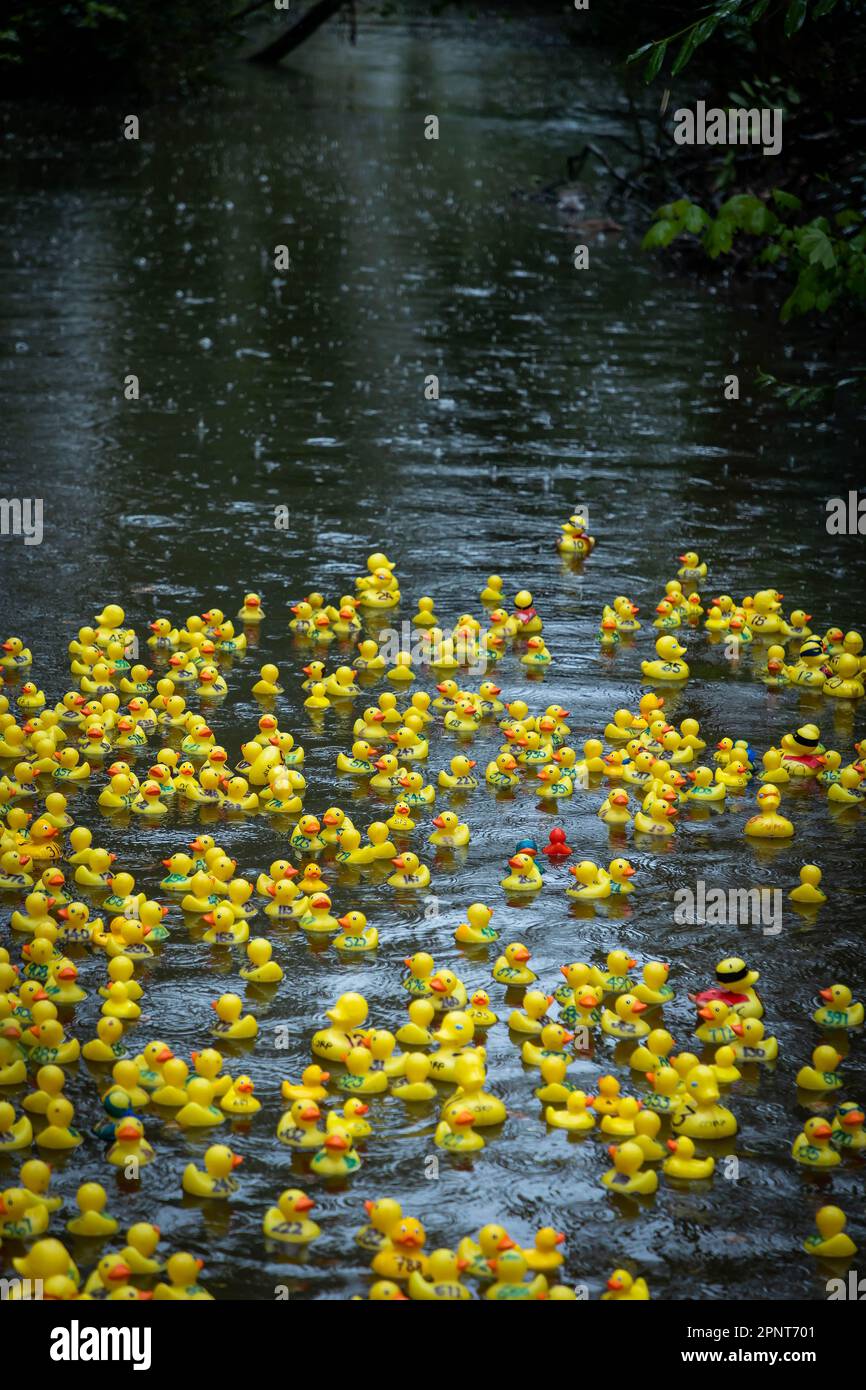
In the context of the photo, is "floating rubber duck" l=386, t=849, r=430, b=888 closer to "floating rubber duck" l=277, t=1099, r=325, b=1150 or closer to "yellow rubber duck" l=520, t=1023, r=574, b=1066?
"yellow rubber duck" l=520, t=1023, r=574, b=1066

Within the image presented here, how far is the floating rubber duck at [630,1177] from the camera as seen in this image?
824 centimetres

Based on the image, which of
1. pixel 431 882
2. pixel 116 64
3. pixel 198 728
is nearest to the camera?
pixel 431 882

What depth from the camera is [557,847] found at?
1132cm

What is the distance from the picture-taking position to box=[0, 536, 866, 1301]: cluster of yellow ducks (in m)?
8.10

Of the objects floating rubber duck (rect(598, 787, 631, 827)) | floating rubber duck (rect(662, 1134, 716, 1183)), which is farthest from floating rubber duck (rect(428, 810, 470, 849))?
floating rubber duck (rect(662, 1134, 716, 1183))

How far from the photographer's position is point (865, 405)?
20.9 meters

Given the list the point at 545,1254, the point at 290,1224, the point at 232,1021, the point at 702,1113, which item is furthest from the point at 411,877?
the point at 545,1254

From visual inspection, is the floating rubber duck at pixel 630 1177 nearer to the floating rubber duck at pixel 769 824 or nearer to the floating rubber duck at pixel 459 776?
the floating rubber duck at pixel 769 824

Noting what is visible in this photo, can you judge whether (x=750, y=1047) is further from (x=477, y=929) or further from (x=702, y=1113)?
(x=477, y=929)

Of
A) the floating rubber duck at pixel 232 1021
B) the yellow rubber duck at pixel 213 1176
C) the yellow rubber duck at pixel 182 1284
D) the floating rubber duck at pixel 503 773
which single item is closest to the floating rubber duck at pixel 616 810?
the floating rubber duck at pixel 503 773

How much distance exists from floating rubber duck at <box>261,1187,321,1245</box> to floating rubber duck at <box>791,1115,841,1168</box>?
243 cm

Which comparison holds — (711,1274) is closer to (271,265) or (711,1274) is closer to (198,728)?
(198,728)

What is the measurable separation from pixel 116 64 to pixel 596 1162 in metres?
33.8

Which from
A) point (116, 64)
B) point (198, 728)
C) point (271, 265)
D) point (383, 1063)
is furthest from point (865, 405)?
point (116, 64)
